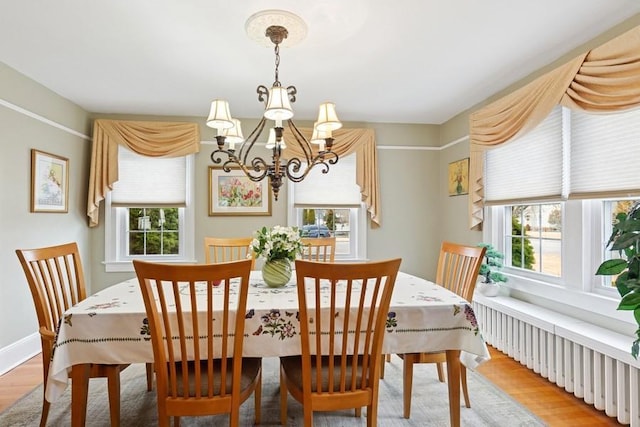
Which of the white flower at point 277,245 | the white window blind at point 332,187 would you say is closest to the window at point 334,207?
the white window blind at point 332,187

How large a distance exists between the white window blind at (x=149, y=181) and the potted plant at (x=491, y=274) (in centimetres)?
322

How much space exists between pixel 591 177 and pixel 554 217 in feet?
1.70

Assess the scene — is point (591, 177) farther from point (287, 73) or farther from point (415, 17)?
point (287, 73)

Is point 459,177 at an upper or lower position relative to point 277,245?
upper

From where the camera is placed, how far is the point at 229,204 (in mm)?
4129

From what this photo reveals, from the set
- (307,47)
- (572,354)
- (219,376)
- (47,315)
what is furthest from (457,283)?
(47,315)

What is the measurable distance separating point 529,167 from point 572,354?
4.70 ft

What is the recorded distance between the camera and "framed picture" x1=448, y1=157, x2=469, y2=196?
12.5 ft

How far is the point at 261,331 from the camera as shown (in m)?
1.64

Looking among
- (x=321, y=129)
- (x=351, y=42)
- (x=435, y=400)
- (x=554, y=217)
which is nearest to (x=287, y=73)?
(x=351, y=42)

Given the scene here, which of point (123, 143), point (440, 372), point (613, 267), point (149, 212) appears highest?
point (123, 143)

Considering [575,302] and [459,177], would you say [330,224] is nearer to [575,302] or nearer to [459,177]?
[459,177]

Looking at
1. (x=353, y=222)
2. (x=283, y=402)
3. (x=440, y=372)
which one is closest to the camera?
(x=283, y=402)

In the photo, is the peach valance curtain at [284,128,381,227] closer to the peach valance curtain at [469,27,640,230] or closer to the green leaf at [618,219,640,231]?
the peach valance curtain at [469,27,640,230]
